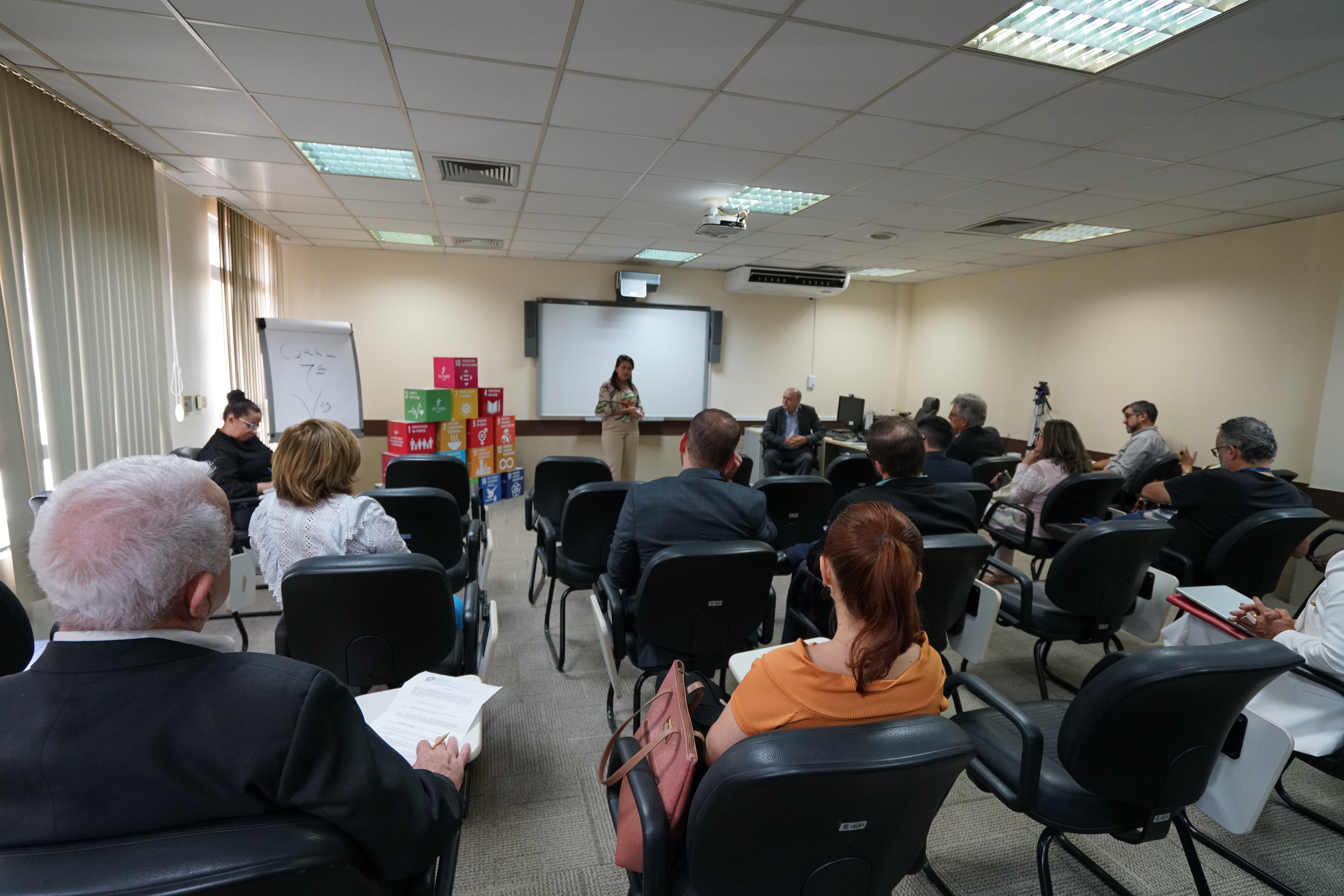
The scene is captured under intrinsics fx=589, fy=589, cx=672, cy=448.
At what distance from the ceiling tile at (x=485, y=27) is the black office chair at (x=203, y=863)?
2177mm

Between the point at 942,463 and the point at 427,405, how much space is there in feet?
14.7

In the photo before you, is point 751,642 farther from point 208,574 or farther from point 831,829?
point 208,574

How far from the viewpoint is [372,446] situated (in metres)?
6.42

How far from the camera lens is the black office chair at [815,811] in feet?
2.80

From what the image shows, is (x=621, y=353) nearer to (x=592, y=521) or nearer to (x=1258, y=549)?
(x=592, y=521)

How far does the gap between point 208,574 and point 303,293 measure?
6343 mm

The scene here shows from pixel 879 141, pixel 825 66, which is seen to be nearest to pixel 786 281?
pixel 879 141

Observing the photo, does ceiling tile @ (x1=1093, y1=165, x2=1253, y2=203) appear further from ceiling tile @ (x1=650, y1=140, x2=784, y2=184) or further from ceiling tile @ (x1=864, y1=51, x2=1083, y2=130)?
ceiling tile @ (x1=650, y1=140, x2=784, y2=184)

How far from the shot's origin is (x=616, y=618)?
212cm

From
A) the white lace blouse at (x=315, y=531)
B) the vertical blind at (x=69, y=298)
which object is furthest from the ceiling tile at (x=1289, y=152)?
the vertical blind at (x=69, y=298)

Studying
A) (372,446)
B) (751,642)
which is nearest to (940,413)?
(751,642)

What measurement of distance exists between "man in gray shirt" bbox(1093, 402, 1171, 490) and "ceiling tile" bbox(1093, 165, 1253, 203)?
1625mm

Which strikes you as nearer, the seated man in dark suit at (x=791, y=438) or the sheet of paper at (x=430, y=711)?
the sheet of paper at (x=430, y=711)

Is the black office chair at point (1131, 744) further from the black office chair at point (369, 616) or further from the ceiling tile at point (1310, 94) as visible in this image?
the ceiling tile at point (1310, 94)
